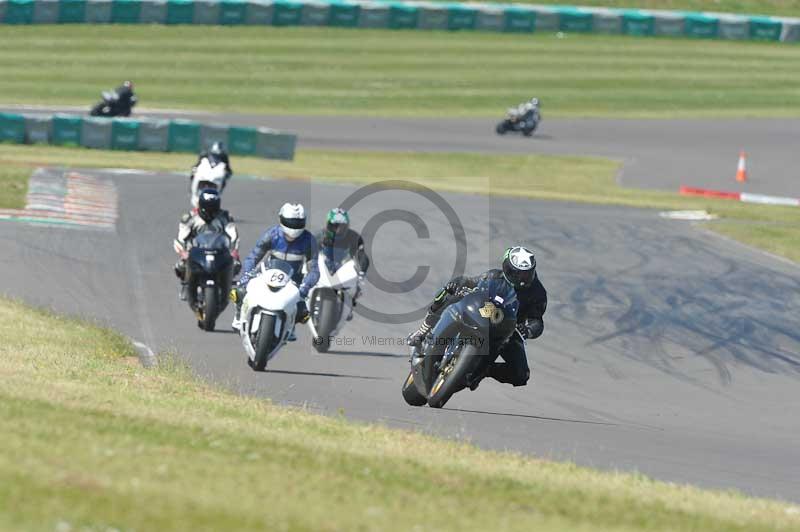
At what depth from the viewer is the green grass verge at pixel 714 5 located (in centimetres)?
6212

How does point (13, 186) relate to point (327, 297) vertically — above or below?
below

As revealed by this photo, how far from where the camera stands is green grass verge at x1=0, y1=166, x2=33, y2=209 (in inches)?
1008

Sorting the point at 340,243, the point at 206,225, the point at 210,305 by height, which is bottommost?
the point at 210,305

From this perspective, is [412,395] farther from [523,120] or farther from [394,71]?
[394,71]

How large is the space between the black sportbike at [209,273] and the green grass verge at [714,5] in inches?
1877

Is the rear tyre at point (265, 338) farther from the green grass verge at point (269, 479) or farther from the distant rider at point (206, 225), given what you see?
the distant rider at point (206, 225)

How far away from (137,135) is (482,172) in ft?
32.4

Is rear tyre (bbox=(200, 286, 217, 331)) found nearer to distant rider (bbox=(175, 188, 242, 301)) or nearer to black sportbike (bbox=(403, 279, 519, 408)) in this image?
distant rider (bbox=(175, 188, 242, 301))

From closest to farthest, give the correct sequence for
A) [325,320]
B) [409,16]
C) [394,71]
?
[325,320]
[394,71]
[409,16]

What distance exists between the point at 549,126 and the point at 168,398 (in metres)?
36.8

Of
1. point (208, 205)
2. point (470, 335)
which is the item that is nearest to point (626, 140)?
point (208, 205)

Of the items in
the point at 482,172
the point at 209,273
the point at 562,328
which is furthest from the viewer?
the point at 482,172

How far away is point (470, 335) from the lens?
12094mm

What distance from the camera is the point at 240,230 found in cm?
2452
